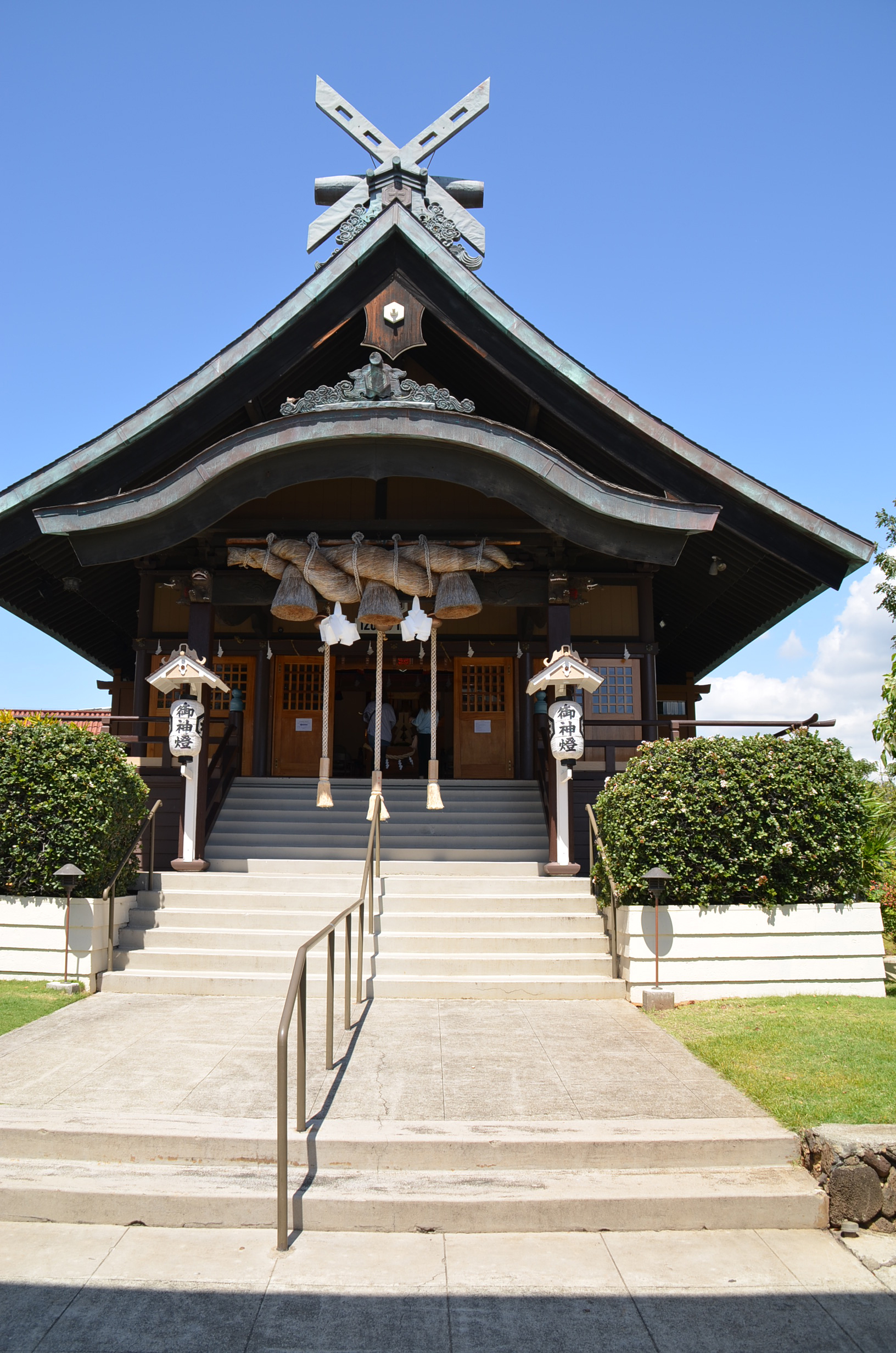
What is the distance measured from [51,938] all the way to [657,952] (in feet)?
18.1

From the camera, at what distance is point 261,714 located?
15133mm

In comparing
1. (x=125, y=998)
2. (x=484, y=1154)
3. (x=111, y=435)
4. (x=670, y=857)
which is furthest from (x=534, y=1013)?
(x=111, y=435)

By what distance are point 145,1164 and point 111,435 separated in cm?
858

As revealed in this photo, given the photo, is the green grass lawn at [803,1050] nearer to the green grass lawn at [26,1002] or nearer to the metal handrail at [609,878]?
the metal handrail at [609,878]

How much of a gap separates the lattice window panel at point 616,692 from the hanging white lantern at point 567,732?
4177mm

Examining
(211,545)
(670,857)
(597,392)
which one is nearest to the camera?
(670,857)

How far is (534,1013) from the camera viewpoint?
310 inches

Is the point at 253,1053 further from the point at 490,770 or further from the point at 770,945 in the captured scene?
the point at 490,770

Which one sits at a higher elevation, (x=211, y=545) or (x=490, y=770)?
(x=211, y=545)

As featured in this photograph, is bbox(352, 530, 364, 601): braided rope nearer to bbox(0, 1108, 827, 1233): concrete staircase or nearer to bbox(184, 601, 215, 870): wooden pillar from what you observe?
bbox(184, 601, 215, 870): wooden pillar

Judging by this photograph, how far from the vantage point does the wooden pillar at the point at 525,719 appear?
14.9 meters

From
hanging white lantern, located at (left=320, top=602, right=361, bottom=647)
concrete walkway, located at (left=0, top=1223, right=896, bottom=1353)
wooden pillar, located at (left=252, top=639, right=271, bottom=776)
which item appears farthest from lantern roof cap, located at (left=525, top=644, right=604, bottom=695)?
concrete walkway, located at (left=0, top=1223, right=896, bottom=1353)

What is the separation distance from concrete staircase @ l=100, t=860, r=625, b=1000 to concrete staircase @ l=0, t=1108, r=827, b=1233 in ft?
10.6

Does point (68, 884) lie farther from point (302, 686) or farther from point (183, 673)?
point (302, 686)
